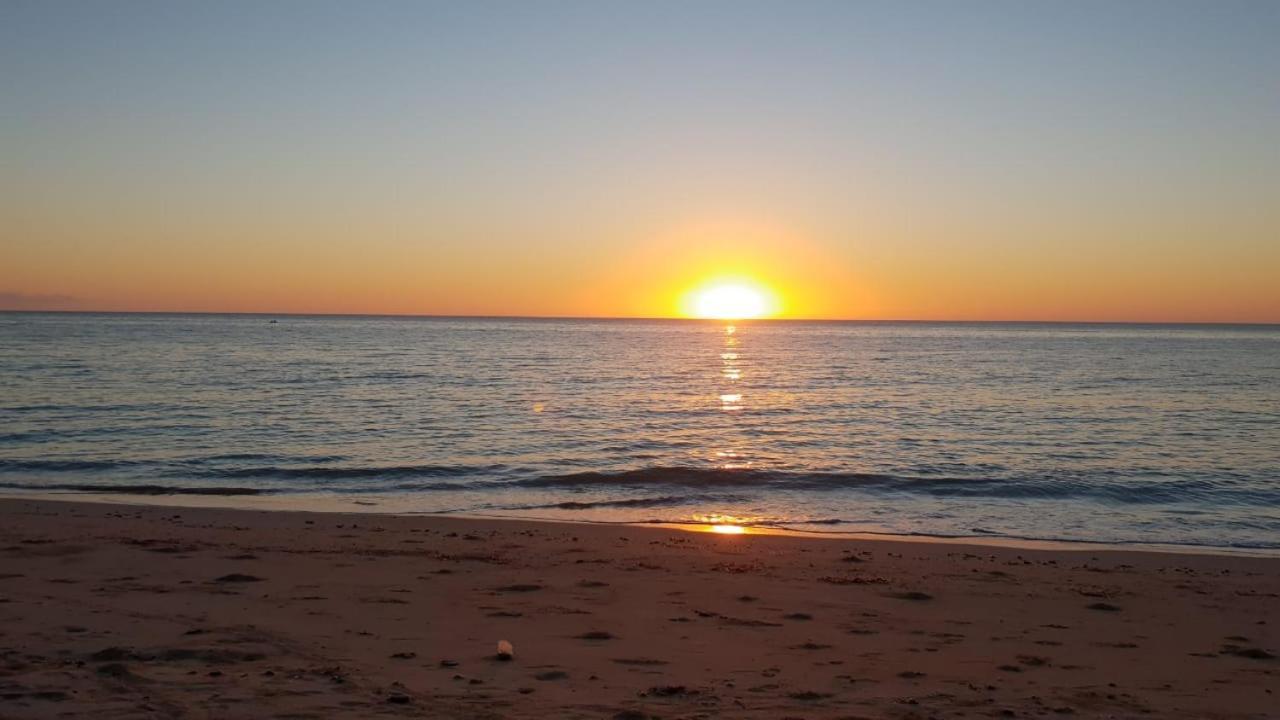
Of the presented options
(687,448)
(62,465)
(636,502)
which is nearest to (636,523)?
(636,502)

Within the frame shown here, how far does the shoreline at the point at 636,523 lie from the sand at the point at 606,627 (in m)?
1.07

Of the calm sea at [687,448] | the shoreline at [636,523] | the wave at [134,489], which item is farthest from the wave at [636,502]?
the wave at [134,489]

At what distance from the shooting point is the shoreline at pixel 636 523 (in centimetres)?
1539

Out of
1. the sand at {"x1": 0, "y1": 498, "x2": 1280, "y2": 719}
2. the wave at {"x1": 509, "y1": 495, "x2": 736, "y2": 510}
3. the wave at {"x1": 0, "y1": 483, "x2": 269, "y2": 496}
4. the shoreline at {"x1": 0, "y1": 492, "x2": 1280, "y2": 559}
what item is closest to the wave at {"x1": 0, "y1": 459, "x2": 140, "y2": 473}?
the wave at {"x1": 0, "y1": 483, "x2": 269, "y2": 496}

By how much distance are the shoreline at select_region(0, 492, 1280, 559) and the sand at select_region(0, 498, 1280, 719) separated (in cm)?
107

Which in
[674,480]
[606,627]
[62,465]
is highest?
[606,627]

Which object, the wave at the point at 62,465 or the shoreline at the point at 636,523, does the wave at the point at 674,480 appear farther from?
the shoreline at the point at 636,523

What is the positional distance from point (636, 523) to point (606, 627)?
7944 millimetres

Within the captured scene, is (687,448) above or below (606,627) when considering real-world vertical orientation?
below

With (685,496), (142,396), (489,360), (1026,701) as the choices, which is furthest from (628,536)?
(489,360)

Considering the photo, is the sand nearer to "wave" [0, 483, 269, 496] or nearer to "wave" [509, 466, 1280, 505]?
"wave" [0, 483, 269, 496]

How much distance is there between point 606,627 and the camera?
29.9 ft

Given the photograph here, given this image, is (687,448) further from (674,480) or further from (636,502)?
(636,502)

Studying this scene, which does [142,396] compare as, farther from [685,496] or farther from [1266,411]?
[1266,411]
